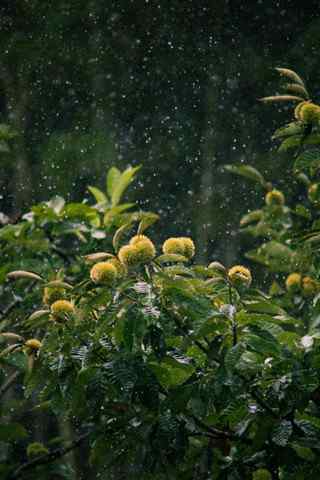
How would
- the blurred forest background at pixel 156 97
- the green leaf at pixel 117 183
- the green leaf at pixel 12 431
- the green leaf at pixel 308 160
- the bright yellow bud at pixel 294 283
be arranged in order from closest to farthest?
the green leaf at pixel 308 160 → the green leaf at pixel 12 431 → the green leaf at pixel 117 183 → the bright yellow bud at pixel 294 283 → the blurred forest background at pixel 156 97

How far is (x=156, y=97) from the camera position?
4.23m

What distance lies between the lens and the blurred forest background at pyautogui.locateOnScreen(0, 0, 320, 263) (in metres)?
3.73

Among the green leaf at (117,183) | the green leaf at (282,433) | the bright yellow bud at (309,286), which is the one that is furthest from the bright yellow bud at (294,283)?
the green leaf at (282,433)

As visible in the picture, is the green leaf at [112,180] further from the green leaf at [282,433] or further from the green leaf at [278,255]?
the green leaf at [282,433]

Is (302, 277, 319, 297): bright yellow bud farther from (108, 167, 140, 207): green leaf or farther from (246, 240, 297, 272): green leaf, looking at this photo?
(108, 167, 140, 207): green leaf

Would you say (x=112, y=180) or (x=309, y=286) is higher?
(x=112, y=180)

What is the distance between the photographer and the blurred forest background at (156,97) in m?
3.73

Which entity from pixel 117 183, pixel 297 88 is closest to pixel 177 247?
pixel 297 88

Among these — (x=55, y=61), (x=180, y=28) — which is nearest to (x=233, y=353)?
(x=55, y=61)

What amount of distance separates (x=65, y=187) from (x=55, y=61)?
30.1 inches

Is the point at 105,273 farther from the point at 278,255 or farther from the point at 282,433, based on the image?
the point at 278,255

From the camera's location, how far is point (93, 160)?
12.3 feet

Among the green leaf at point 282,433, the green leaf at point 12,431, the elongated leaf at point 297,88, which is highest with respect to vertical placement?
the elongated leaf at point 297,88

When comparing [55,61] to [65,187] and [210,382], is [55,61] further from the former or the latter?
[210,382]
